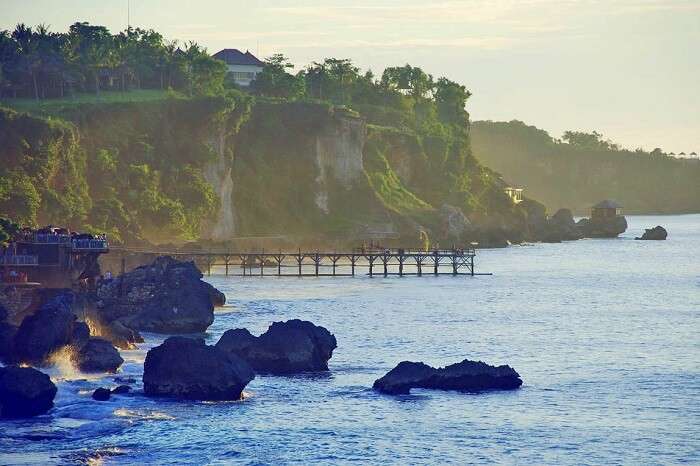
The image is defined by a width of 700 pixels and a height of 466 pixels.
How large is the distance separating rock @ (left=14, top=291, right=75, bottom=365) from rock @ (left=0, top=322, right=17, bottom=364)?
396 mm

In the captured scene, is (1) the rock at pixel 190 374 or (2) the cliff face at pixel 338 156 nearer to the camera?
(1) the rock at pixel 190 374

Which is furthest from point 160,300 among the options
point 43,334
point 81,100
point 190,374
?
point 81,100

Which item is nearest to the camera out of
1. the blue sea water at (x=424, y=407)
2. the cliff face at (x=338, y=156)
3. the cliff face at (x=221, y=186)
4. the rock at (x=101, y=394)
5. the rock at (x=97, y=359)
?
the blue sea water at (x=424, y=407)

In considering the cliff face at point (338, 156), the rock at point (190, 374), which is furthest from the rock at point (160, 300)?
the cliff face at point (338, 156)

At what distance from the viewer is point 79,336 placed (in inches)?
2603

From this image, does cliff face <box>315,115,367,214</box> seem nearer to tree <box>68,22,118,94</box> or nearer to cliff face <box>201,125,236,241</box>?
cliff face <box>201,125,236,241</box>

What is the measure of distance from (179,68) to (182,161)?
82.2 feet

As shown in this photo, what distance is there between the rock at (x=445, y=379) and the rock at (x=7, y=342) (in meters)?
18.7

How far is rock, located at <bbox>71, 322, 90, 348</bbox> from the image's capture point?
65.7 meters

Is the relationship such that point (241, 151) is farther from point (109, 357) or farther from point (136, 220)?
point (109, 357)

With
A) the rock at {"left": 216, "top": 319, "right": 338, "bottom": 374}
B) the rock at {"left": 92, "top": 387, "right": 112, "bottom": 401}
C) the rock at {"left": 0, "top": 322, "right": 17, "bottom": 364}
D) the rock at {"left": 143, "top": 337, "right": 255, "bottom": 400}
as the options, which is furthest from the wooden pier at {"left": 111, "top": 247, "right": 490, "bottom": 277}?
the rock at {"left": 92, "top": 387, "right": 112, "bottom": 401}

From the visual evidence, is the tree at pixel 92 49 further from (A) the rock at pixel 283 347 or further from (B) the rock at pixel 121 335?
(A) the rock at pixel 283 347

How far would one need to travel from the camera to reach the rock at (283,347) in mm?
65438

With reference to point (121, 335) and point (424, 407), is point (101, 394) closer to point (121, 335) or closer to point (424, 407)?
point (424, 407)
